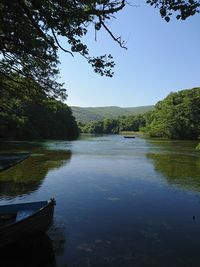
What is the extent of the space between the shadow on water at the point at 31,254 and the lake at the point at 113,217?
0.03 metres

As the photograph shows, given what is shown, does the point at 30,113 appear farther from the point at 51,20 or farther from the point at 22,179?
the point at 51,20

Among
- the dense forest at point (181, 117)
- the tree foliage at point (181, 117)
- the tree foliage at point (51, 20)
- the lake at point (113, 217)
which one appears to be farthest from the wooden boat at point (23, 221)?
the tree foliage at point (181, 117)

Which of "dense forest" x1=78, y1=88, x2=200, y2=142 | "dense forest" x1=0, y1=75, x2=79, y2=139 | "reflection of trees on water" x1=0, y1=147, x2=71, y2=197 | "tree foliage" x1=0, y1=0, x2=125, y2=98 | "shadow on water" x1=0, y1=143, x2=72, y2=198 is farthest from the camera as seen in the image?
"dense forest" x1=78, y1=88, x2=200, y2=142

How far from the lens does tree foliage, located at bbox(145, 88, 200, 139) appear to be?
108m

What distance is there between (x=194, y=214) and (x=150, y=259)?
20.2ft

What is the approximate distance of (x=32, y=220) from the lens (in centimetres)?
1152

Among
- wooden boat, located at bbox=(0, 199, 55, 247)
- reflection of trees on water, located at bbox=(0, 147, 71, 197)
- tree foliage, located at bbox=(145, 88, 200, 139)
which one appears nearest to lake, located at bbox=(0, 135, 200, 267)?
reflection of trees on water, located at bbox=(0, 147, 71, 197)

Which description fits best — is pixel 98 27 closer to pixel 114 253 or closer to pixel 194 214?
pixel 114 253

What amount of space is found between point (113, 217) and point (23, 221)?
570 cm

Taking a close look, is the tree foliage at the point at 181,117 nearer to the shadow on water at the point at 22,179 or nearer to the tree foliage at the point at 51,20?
the shadow on water at the point at 22,179

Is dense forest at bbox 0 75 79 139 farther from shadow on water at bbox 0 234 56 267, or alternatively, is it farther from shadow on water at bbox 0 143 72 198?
shadow on water at bbox 0 234 56 267

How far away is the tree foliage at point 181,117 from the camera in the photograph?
108 metres

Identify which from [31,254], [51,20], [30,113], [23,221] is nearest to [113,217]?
[31,254]

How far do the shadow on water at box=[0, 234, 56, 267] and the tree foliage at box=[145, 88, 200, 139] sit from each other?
326ft
